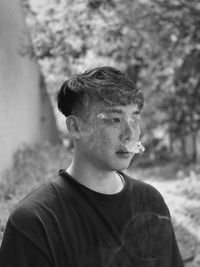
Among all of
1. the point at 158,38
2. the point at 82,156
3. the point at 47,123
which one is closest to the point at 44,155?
the point at 47,123

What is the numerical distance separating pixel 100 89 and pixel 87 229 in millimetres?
471

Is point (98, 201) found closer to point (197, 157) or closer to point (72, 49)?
point (72, 49)

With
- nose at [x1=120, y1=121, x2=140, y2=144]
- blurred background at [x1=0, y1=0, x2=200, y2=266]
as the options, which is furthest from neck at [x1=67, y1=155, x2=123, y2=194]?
blurred background at [x1=0, y1=0, x2=200, y2=266]

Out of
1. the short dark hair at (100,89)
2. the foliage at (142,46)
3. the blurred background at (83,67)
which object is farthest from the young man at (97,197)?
the foliage at (142,46)

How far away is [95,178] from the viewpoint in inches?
68.5

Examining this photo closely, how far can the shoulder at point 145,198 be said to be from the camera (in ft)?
5.94

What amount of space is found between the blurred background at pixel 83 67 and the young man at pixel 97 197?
2104 millimetres

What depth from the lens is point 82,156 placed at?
1.76 m

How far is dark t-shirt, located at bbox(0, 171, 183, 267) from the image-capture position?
1562mm

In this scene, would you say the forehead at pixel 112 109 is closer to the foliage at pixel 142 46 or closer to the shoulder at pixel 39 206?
the shoulder at pixel 39 206

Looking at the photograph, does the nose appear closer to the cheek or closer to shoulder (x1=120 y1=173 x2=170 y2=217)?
the cheek

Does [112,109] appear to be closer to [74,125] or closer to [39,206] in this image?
[74,125]

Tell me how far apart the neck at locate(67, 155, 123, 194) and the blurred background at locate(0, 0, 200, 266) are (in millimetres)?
2100

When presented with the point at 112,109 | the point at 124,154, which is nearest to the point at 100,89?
the point at 112,109
